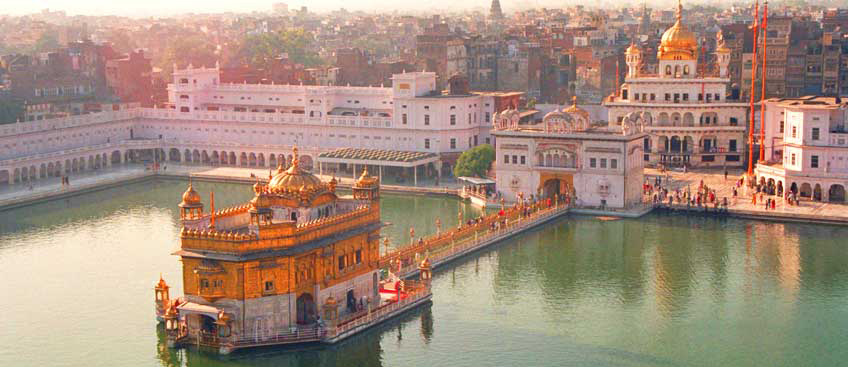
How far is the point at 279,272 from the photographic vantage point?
3278 cm

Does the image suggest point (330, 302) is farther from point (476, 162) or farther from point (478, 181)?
point (476, 162)

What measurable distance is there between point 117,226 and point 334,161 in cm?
1563

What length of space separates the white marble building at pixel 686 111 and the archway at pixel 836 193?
421 inches

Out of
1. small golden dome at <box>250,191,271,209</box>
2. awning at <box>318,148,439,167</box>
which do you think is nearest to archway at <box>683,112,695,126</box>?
awning at <box>318,148,439,167</box>

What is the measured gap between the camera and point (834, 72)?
258 ft

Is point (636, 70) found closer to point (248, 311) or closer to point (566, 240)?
point (566, 240)

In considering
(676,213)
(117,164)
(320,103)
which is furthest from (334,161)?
(676,213)

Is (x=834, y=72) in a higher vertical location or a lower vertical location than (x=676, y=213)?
higher

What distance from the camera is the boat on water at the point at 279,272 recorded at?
1273 inches

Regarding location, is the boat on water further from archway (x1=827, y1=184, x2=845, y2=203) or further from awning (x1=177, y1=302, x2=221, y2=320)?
archway (x1=827, y1=184, x2=845, y2=203)

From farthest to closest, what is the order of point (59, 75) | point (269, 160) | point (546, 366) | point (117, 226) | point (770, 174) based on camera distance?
point (59, 75)
point (269, 160)
point (770, 174)
point (117, 226)
point (546, 366)

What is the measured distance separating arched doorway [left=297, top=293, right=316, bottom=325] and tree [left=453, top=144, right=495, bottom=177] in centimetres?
2699

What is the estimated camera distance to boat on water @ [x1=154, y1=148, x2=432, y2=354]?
3234 centimetres

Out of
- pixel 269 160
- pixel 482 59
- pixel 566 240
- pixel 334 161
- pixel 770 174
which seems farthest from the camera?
pixel 482 59
